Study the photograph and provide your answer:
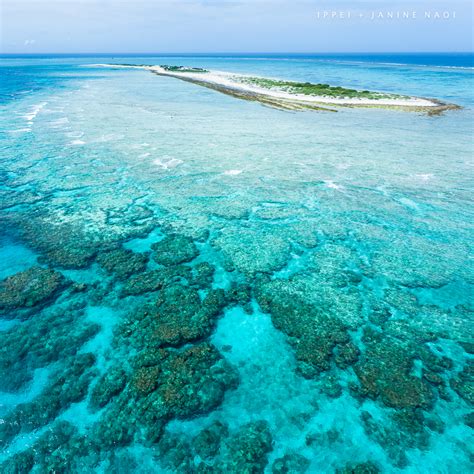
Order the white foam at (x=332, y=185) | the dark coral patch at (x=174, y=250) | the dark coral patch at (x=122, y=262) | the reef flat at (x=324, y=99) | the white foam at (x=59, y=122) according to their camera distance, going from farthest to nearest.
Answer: the reef flat at (x=324, y=99)
the white foam at (x=59, y=122)
the white foam at (x=332, y=185)
the dark coral patch at (x=174, y=250)
the dark coral patch at (x=122, y=262)

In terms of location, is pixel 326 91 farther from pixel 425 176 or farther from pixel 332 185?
pixel 332 185

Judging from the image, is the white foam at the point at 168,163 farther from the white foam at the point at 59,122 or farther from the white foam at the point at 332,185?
the white foam at the point at 59,122

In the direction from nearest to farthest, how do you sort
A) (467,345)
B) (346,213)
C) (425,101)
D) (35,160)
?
(467,345) → (346,213) → (35,160) → (425,101)

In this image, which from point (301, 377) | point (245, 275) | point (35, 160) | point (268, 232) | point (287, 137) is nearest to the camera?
point (301, 377)

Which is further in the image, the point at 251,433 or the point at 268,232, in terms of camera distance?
the point at 268,232

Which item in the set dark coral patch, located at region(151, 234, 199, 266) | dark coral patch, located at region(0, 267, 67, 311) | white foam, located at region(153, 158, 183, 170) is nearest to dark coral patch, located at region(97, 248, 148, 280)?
dark coral patch, located at region(151, 234, 199, 266)

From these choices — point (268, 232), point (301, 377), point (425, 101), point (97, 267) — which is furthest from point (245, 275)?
point (425, 101)

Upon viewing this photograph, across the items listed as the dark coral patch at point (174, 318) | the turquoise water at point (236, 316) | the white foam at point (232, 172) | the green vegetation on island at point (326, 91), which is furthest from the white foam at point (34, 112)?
the green vegetation on island at point (326, 91)

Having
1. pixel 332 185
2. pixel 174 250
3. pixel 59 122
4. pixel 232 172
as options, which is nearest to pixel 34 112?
pixel 59 122

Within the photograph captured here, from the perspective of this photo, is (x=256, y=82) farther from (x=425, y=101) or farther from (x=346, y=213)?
(x=346, y=213)
